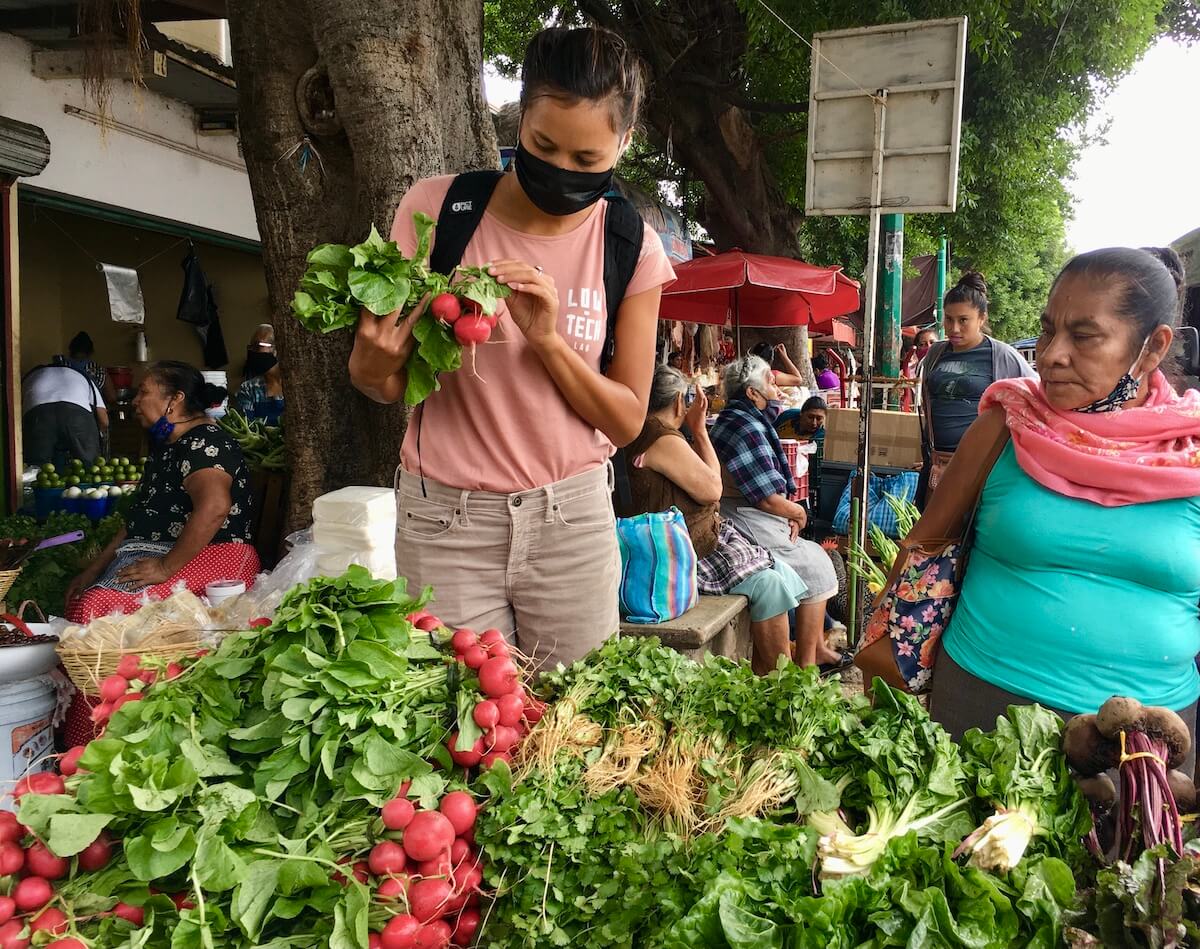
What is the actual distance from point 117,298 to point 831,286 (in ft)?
26.8

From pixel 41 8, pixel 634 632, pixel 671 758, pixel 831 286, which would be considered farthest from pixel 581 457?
pixel 831 286

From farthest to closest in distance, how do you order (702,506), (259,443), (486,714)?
(259,443) → (702,506) → (486,714)

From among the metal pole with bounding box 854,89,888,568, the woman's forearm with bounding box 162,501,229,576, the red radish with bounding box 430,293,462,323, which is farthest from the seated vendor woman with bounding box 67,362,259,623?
the metal pole with bounding box 854,89,888,568

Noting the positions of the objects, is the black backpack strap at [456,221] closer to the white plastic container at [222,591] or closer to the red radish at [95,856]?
the red radish at [95,856]

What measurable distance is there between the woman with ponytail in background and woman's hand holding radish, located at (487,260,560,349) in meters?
3.80

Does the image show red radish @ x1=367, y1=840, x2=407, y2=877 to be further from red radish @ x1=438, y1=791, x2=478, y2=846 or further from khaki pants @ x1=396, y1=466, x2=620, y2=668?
khaki pants @ x1=396, y1=466, x2=620, y2=668

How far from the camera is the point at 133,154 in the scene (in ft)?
27.1

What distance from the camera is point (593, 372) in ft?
6.53

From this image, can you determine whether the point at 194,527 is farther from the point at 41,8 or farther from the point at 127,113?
the point at 127,113

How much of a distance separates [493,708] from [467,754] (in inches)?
3.9

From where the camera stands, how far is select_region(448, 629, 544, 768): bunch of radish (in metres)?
1.63

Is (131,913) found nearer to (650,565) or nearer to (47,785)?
(47,785)

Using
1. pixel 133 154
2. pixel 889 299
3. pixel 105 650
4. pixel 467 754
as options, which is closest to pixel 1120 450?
pixel 467 754

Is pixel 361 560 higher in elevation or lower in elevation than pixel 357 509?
lower
